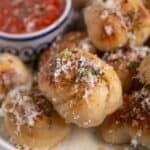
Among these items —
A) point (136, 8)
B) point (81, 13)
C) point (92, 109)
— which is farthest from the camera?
point (81, 13)

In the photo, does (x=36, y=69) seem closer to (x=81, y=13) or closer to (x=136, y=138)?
(x=81, y=13)

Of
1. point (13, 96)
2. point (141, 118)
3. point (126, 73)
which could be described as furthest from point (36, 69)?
point (141, 118)

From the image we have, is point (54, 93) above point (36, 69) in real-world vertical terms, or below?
above

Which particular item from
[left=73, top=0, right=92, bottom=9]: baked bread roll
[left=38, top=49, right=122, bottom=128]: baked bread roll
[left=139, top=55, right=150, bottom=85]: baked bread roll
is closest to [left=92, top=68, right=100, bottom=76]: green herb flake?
[left=38, top=49, right=122, bottom=128]: baked bread roll

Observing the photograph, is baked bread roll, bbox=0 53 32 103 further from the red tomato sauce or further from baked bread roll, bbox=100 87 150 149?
baked bread roll, bbox=100 87 150 149

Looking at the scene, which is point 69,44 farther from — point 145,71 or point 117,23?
point 145,71

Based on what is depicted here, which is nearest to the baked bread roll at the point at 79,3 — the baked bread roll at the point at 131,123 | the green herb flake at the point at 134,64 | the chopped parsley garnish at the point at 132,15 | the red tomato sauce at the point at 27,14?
the red tomato sauce at the point at 27,14
